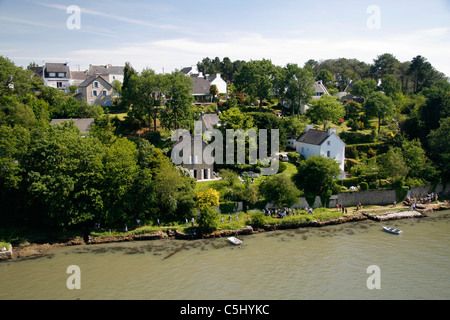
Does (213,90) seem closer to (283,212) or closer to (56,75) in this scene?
(56,75)

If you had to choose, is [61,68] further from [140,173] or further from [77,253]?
[77,253]

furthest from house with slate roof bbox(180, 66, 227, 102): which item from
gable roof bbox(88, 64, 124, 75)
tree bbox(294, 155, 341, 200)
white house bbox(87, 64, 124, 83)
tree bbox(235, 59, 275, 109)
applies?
tree bbox(294, 155, 341, 200)

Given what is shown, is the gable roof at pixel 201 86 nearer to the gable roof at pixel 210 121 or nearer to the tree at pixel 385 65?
the gable roof at pixel 210 121

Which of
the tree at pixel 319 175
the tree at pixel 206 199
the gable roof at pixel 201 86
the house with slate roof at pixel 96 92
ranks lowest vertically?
the tree at pixel 206 199

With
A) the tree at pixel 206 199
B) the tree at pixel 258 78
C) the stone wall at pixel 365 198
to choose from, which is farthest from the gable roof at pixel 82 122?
the tree at pixel 258 78

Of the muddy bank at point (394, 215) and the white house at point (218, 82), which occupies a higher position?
the white house at point (218, 82)

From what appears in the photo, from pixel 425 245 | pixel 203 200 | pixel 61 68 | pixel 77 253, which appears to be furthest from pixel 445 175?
pixel 61 68

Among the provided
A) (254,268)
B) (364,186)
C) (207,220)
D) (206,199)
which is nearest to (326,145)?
(364,186)

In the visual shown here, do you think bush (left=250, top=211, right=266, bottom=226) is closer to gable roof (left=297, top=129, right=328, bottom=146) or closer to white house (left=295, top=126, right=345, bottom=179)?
white house (left=295, top=126, right=345, bottom=179)
